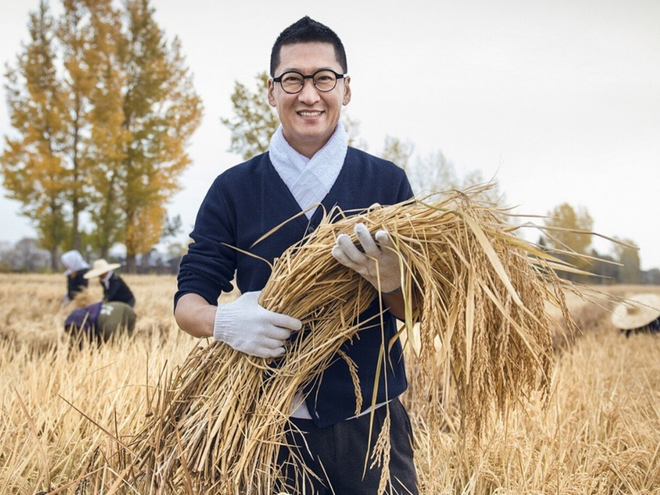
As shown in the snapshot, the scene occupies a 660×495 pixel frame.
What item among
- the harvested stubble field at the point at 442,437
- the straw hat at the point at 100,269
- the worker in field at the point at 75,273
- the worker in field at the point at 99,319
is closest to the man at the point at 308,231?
the harvested stubble field at the point at 442,437

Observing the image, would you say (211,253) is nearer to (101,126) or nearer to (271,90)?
(271,90)

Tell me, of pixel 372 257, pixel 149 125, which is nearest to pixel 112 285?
pixel 372 257

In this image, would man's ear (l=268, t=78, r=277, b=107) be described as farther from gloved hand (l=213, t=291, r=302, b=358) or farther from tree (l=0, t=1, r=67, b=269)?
tree (l=0, t=1, r=67, b=269)

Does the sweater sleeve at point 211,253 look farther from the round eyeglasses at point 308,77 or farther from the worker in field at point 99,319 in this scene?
the worker in field at point 99,319

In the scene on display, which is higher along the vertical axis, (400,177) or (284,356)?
(400,177)

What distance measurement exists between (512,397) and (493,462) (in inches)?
49.4

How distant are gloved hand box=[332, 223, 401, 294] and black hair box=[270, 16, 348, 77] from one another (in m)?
0.69

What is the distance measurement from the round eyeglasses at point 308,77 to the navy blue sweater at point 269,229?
8.7 inches

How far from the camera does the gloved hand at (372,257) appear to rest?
1319 mm

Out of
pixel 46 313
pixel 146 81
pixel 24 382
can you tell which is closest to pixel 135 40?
pixel 146 81

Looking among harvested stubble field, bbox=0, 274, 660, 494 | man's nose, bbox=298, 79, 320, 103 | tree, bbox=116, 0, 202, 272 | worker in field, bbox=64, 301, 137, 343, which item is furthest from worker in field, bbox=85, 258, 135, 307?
tree, bbox=116, 0, 202, 272

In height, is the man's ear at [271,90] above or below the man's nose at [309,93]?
above

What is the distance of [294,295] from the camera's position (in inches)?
58.9

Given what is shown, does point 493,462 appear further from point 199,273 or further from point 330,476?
point 199,273
